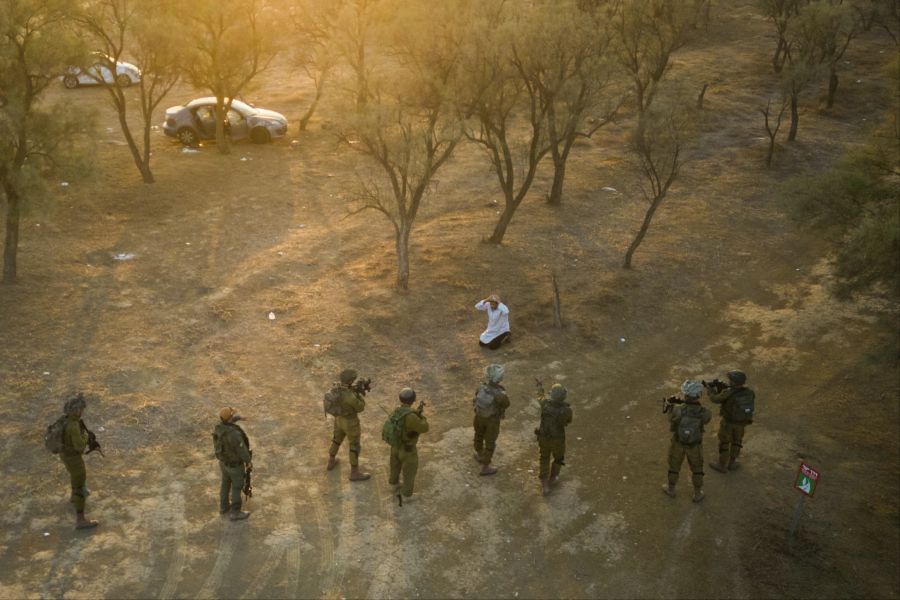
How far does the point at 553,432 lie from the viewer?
9734mm

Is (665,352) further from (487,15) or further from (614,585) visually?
(487,15)

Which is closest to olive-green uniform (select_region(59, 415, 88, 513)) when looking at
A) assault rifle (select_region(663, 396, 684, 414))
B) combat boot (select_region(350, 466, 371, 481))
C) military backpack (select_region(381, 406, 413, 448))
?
combat boot (select_region(350, 466, 371, 481))

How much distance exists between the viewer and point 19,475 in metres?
10.0

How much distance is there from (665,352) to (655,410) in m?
2.20

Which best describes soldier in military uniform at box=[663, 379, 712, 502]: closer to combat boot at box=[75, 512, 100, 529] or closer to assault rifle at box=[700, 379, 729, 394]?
assault rifle at box=[700, 379, 729, 394]

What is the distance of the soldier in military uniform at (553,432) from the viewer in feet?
31.7

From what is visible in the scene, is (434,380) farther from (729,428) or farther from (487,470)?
(729,428)

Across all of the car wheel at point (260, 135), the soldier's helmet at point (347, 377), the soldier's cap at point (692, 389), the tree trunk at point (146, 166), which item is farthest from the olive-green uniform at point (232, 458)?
the car wheel at point (260, 135)

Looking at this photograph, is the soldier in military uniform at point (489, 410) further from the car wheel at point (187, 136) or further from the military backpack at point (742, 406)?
the car wheel at point (187, 136)

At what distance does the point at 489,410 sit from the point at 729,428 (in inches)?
126

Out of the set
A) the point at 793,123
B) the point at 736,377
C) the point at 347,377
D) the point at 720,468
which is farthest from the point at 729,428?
the point at 793,123

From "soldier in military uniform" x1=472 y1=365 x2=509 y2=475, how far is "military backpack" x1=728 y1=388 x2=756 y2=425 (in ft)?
9.66

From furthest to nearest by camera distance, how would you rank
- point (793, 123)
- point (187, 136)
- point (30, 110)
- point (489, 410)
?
point (793, 123)
point (187, 136)
point (30, 110)
point (489, 410)

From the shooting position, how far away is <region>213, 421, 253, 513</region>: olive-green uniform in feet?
29.5
